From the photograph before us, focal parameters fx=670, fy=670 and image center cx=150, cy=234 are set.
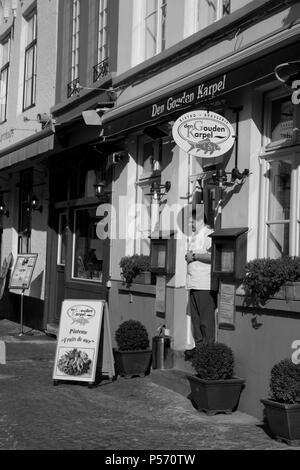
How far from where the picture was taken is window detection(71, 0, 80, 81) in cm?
1295

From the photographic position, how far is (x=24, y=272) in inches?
552

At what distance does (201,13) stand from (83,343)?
15.0 feet

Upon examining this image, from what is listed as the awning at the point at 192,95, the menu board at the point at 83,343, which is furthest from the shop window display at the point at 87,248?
the menu board at the point at 83,343

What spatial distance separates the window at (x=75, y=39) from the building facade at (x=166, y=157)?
41mm

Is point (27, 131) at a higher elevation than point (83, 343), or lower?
higher

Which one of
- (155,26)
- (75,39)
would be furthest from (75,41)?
(155,26)

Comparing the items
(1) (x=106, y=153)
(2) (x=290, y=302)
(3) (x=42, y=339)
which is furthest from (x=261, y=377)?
(3) (x=42, y=339)

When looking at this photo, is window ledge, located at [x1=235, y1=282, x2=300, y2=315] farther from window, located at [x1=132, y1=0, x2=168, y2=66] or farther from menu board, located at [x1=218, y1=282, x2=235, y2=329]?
window, located at [x1=132, y1=0, x2=168, y2=66]

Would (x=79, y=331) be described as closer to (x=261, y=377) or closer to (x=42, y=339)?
(x=261, y=377)

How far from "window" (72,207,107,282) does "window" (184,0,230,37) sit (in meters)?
4.01

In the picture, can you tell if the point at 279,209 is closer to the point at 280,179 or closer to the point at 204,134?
the point at 280,179

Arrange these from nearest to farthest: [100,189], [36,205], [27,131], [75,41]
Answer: [100,189] → [75,41] → [36,205] → [27,131]

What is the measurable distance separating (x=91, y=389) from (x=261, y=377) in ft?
7.88

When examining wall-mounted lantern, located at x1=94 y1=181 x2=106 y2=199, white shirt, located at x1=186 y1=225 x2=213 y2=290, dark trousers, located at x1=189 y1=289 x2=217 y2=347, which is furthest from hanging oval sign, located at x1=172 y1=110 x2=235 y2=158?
wall-mounted lantern, located at x1=94 y1=181 x2=106 y2=199
